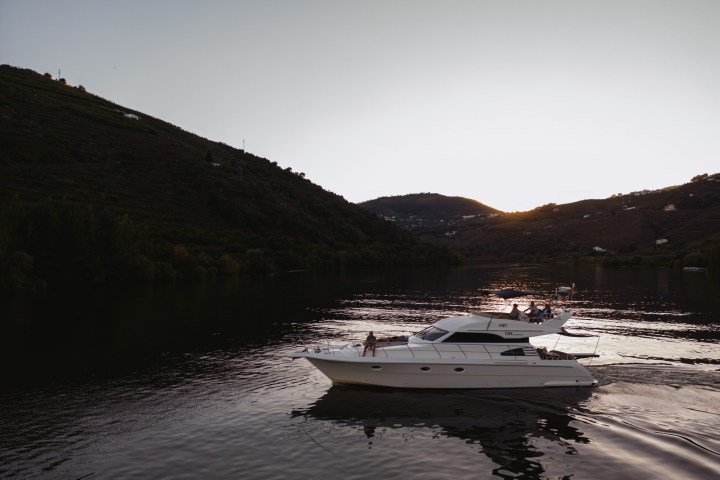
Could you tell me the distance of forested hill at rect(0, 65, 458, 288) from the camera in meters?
84.1

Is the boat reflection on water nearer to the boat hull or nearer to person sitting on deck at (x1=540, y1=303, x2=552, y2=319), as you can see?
the boat hull

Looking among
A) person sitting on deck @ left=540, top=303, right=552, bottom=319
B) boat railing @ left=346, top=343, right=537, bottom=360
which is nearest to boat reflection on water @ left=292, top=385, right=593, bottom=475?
boat railing @ left=346, top=343, right=537, bottom=360

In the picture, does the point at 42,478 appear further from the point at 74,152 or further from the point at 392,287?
the point at 74,152

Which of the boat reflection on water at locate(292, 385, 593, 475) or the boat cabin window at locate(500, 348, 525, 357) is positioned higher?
the boat cabin window at locate(500, 348, 525, 357)

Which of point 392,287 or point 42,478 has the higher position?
point 392,287

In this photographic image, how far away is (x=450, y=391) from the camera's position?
28.9 metres

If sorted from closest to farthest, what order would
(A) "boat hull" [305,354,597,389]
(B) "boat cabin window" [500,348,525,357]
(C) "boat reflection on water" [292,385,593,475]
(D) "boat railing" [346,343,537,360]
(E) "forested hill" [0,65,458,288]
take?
(C) "boat reflection on water" [292,385,593,475] < (A) "boat hull" [305,354,597,389] < (D) "boat railing" [346,343,537,360] < (B) "boat cabin window" [500,348,525,357] < (E) "forested hill" [0,65,458,288]

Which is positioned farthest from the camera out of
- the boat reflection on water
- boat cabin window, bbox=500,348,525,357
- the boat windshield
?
the boat windshield

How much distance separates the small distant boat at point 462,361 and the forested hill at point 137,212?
65.7 metres

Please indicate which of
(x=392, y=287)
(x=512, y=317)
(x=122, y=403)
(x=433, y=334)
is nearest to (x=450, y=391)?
(x=433, y=334)

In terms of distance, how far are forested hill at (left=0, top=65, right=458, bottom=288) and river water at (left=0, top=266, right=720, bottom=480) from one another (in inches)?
1458

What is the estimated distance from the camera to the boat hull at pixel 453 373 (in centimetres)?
2839

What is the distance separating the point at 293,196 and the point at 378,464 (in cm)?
17396

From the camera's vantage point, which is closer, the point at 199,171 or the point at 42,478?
the point at 42,478
